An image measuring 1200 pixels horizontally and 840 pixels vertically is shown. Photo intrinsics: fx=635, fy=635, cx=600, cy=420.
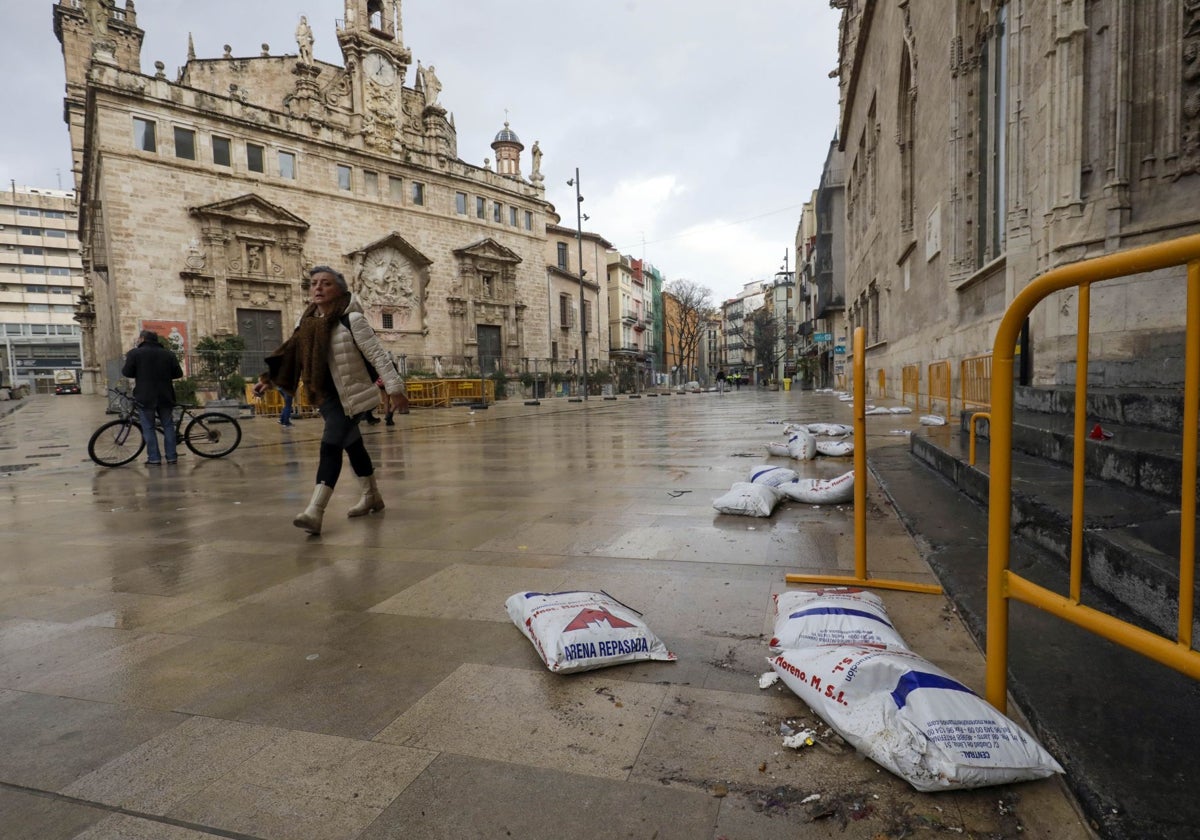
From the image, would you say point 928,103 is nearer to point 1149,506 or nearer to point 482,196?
point 1149,506

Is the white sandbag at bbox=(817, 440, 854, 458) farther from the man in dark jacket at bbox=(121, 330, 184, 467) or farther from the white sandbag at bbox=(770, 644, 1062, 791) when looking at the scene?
the man in dark jacket at bbox=(121, 330, 184, 467)

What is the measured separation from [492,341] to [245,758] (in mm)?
42249

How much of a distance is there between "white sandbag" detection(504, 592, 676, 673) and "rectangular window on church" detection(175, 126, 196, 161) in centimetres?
3547

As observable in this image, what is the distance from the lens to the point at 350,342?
466 cm

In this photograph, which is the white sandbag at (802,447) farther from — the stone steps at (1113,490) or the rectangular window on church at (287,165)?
the rectangular window on church at (287,165)

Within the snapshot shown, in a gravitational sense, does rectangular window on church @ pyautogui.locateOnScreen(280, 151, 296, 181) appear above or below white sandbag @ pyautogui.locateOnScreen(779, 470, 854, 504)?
above

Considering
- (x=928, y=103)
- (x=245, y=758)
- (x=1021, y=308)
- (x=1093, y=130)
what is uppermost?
(x=928, y=103)

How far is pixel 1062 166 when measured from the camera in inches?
272

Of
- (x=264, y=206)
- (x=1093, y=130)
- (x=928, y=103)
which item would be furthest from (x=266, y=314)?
(x=1093, y=130)

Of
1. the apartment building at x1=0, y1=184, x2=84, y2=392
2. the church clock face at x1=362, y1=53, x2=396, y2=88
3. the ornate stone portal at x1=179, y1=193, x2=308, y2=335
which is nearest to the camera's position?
the ornate stone portal at x1=179, y1=193, x2=308, y2=335

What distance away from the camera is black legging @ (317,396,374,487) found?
459cm

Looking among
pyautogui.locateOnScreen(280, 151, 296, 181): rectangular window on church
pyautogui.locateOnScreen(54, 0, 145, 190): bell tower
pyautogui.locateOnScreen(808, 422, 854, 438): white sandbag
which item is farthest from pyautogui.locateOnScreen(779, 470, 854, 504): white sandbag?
pyautogui.locateOnScreen(54, 0, 145, 190): bell tower

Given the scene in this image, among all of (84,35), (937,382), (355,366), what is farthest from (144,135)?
(937,382)

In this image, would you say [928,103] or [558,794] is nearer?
[558,794]
